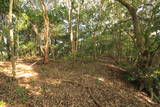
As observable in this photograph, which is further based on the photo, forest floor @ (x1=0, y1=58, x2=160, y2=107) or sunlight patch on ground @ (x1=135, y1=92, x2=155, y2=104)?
sunlight patch on ground @ (x1=135, y1=92, x2=155, y2=104)

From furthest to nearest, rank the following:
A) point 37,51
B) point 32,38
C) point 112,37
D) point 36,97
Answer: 1. point 37,51
2. point 32,38
3. point 112,37
4. point 36,97

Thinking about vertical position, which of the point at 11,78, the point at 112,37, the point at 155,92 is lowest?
the point at 155,92

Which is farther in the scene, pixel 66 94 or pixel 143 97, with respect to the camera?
pixel 143 97

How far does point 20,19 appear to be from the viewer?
22.4 feet

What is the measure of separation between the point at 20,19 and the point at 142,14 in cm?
790

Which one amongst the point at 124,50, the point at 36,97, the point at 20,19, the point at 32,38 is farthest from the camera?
the point at 32,38

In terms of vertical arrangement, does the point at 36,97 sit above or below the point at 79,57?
below

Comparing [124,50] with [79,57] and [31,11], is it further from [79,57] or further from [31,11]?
[31,11]

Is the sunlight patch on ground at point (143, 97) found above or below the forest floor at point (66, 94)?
below

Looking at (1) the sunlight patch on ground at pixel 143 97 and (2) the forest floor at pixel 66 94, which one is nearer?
(2) the forest floor at pixel 66 94

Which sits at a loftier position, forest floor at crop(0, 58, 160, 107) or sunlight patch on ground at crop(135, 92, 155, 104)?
forest floor at crop(0, 58, 160, 107)

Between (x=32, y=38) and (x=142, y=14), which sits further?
(x=32, y=38)

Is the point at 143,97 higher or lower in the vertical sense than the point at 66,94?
lower

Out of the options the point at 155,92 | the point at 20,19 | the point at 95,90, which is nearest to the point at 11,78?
the point at 20,19
